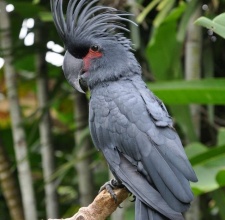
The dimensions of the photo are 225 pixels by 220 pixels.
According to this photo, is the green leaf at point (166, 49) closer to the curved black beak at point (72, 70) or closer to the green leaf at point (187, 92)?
the green leaf at point (187, 92)

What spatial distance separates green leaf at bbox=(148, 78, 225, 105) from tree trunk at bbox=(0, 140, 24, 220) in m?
0.91

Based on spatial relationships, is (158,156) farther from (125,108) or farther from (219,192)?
(219,192)

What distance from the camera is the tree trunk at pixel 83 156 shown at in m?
3.27

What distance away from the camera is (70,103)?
387 cm

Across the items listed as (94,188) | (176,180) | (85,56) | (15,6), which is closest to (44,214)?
(94,188)

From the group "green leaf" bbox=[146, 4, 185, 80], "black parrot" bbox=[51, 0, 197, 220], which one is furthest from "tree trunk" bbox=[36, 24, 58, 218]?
"black parrot" bbox=[51, 0, 197, 220]

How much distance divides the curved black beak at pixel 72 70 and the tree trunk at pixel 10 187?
977 millimetres

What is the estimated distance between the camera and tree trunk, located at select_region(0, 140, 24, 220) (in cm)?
328

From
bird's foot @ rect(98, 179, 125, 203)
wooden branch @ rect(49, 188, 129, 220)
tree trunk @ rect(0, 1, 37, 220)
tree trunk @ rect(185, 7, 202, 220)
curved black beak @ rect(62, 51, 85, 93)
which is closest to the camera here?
wooden branch @ rect(49, 188, 129, 220)

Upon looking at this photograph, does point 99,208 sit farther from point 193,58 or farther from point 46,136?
point 46,136

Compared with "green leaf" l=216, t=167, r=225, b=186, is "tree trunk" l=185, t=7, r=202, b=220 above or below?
Result: above

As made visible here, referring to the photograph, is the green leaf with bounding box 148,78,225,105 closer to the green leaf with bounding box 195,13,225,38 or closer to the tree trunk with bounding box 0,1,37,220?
the green leaf with bounding box 195,13,225,38

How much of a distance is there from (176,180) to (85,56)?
0.56 m

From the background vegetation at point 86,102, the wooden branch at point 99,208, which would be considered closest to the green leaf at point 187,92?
the background vegetation at point 86,102
